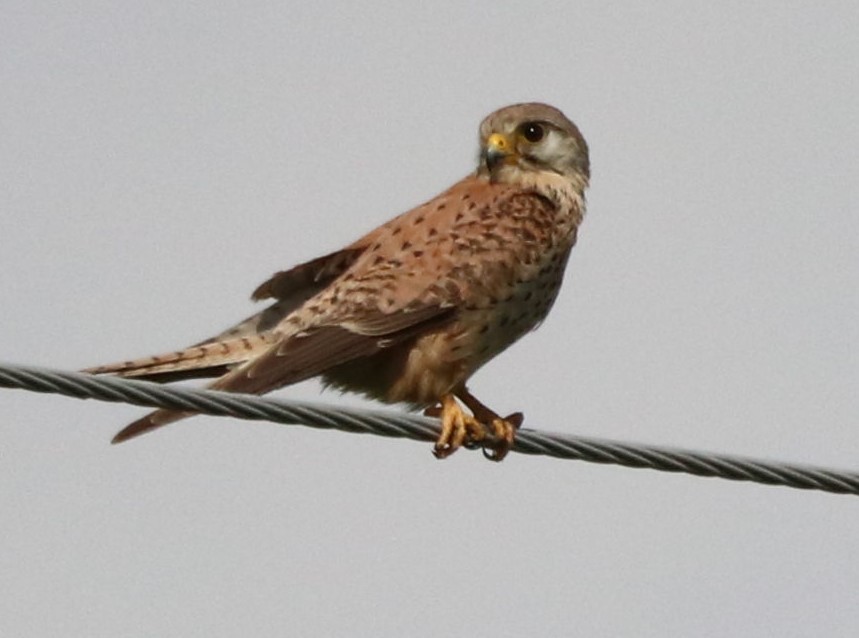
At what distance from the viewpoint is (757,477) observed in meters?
5.16

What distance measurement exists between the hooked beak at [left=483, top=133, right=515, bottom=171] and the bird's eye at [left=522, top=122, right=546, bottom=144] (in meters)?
0.10

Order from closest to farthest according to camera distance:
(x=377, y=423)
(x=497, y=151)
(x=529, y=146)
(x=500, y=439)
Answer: (x=377, y=423) → (x=500, y=439) → (x=497, y=151) → (x=529, y=146)

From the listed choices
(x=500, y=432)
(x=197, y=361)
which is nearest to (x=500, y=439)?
(x=500, y=432)

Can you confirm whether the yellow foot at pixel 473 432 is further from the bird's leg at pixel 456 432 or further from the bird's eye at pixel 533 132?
the bird's eye at pixel 533 132

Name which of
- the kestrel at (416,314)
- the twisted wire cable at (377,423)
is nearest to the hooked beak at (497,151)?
the kestrel at (416,314)

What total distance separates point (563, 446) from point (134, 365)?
1.73 meters

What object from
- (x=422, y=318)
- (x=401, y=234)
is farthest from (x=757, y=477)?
(x=401, y=234)

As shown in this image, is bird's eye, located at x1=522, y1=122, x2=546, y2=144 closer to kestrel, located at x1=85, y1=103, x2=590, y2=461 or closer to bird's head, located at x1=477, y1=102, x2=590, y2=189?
bird's head, located at x1=477, y1=102, x2=590, y2=189

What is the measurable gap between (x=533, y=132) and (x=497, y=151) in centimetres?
22

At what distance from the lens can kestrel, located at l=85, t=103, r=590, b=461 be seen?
21.2 ft

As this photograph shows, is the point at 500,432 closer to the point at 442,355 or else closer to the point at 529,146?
the point at 442,355

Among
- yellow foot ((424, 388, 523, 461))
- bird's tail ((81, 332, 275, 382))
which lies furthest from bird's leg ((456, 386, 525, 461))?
bird's tail ((81, 332, 275, 382))

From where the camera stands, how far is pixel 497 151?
769 cm

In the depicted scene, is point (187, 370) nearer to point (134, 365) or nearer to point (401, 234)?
point (134, 365)
